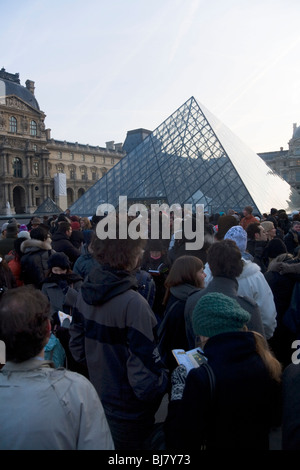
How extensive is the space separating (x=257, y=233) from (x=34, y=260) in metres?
2.99

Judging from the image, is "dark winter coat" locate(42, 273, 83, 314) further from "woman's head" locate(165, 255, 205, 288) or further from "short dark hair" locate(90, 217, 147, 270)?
"short dark hair" locate(90, 217, 147, 270)

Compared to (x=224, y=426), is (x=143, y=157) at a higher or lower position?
higher

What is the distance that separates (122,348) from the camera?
1777 mm

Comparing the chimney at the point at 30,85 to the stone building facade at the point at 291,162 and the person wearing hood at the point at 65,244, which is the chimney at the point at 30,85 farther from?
the person wearing hood at the point at 65,244

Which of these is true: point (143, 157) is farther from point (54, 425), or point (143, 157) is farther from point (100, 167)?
point (100, 167)

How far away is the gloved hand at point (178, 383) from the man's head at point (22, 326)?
586 mm

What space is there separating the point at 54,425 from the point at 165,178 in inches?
686

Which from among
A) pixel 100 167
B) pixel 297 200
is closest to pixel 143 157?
pixel 297 200

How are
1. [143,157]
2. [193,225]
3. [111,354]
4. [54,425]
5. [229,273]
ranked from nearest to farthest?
[54,425] < [111,354] < [229,273] < [193,225] < [143,157]

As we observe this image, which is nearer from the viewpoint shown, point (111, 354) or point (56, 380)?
point (56, 380)

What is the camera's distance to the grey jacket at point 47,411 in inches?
44.4

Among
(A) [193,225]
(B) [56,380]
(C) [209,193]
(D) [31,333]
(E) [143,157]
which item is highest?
(E) [143,157]

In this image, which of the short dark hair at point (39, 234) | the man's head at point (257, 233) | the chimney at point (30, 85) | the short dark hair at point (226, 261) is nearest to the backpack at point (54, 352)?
the short dark hair at point (226, 261)
